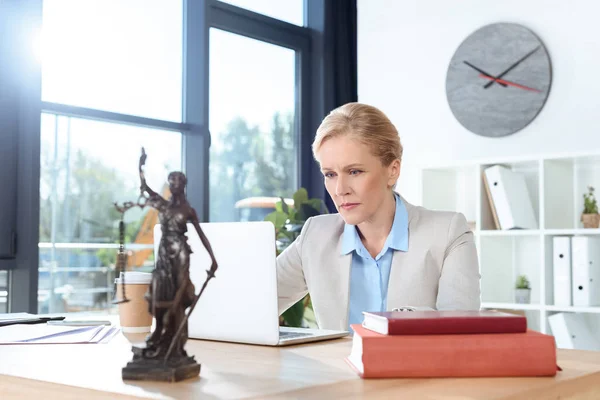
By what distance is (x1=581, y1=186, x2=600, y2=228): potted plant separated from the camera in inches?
134

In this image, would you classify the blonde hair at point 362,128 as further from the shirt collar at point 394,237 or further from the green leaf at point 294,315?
the green leaf at point 294,315

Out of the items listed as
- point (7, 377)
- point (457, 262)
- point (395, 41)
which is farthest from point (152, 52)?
point (7, 377)

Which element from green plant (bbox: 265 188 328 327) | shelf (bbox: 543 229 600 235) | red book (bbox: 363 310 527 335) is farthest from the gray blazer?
green plant (bbox: 265 188 328 327)

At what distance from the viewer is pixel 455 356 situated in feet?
3.56

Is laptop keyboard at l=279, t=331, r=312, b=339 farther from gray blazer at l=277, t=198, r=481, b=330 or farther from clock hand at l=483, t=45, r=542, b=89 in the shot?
clock hand at l=483, t=45, r=542, b=89

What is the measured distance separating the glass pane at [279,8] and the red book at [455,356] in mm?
3505

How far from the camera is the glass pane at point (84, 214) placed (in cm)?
337

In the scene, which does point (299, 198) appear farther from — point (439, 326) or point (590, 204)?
point (439, 326)

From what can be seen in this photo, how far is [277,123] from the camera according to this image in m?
4.53

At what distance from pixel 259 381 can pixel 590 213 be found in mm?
2792

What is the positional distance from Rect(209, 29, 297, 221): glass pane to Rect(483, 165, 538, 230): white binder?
1.35 m

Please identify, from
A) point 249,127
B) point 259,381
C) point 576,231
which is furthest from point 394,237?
point 249,127

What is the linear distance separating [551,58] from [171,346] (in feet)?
10.7

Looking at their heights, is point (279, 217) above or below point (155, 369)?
above
